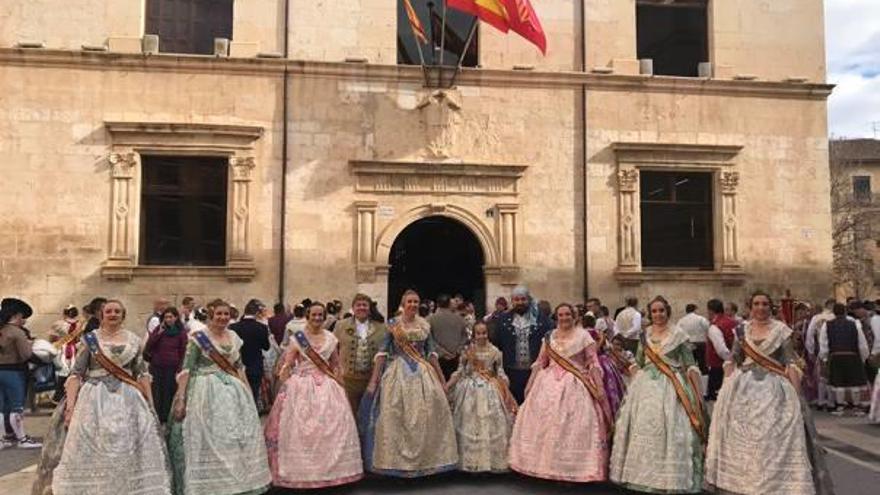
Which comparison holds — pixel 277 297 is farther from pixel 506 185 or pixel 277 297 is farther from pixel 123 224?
pixel 506 185

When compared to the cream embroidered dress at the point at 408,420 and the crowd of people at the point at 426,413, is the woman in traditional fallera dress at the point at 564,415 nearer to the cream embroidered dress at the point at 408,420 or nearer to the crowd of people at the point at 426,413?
the crowd of people at the point at 426,413

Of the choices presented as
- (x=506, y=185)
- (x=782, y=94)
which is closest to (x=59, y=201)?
(x=506, y=185)

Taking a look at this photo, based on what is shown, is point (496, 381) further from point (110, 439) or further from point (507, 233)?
point (507, 233)

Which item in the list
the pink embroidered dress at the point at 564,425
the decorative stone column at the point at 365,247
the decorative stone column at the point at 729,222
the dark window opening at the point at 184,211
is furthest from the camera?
the decorative stone column at the point at 729,222

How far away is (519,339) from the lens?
8.80 m

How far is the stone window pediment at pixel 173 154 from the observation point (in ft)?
49.4

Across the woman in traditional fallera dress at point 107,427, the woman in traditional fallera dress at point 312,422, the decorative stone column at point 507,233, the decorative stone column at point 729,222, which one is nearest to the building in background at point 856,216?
the decorative stone column at point 729,222

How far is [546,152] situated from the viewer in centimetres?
1647

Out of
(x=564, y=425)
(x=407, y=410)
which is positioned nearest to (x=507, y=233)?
(x=407, y=410)

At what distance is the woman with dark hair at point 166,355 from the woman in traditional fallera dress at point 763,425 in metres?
6.30

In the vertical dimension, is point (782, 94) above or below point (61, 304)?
above

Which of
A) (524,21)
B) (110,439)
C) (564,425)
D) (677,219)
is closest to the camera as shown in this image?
(110,439)

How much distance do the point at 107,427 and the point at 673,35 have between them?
49.9 ft

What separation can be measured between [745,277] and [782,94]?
4.04 m
